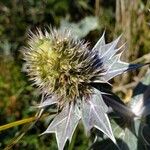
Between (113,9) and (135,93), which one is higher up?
(113,9)

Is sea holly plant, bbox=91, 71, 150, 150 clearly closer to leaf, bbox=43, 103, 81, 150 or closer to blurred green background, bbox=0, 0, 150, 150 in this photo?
leaf, bbox=43, 103, 81, 150

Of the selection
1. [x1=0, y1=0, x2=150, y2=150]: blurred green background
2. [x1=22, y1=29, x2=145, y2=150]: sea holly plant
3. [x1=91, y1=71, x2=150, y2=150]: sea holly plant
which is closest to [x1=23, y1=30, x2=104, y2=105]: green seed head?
[x1=22, y1=29, x2=145, y2=150]: sea holly plant

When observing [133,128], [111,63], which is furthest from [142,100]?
[111,63]

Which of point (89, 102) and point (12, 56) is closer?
point (89, 102)

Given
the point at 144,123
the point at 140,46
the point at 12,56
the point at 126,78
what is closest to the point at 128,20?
the point at 140,46

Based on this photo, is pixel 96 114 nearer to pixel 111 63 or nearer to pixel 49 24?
pixel 111 63

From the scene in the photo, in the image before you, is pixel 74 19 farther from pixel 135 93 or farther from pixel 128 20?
pixel 135 93

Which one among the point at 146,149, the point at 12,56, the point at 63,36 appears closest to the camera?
the point at 63,36
